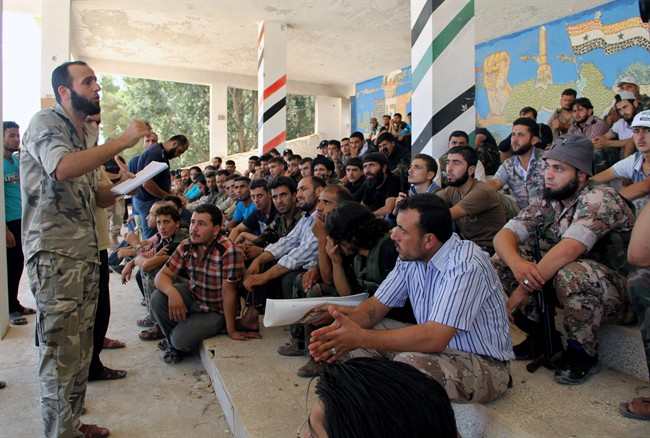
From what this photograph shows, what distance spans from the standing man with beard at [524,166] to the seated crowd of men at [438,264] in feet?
0.04

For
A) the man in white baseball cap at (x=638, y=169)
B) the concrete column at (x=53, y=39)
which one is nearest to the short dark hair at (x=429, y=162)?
the man in white baseball cap at (x=638, y=169)

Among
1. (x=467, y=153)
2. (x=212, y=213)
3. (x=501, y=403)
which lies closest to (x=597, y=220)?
(x=501, y=403)

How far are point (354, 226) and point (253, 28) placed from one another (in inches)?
318

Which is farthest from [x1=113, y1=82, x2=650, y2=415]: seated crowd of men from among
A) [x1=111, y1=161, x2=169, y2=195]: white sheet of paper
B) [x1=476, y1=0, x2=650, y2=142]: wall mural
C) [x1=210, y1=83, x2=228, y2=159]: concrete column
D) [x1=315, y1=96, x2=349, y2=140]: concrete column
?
[x1=315, y1=96, x2=349, y2=140]: concrete column

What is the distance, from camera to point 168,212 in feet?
13.4

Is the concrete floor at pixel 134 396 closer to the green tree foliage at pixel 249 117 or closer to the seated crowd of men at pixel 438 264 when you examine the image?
the seated crowd of men at pixel 438 264

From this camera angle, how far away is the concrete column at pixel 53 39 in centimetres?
772

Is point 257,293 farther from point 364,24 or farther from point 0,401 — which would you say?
point 364,24

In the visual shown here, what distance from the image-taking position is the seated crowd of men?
1.96 meters

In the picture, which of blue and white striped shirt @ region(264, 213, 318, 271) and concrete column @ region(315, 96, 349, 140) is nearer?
blue and white striped shirt @ region(264, 213, 318, 271)

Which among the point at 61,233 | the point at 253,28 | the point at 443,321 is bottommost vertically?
the point at 443,321

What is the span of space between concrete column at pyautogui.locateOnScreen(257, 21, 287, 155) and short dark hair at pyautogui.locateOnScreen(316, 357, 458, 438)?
8284 mm

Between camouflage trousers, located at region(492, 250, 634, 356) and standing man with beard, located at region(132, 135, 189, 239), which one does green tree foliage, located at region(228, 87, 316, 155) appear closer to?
standing man with beard, located at region(132, 135, 189, 239)

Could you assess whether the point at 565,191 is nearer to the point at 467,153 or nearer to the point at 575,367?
the point at 575,367
